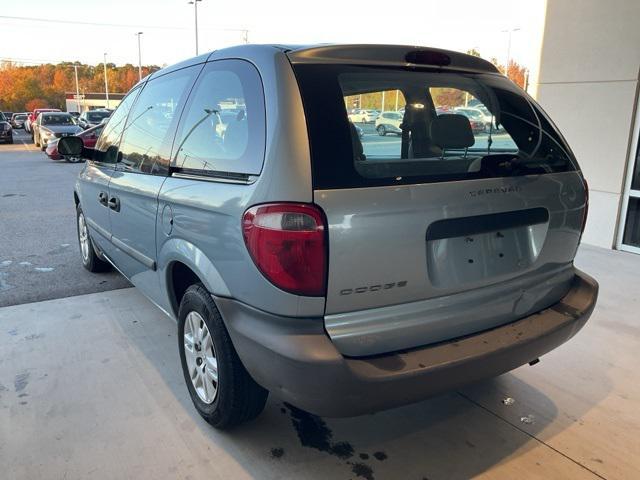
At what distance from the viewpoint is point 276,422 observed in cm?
275

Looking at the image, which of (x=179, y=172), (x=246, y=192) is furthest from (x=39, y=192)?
(x=246, y=192)

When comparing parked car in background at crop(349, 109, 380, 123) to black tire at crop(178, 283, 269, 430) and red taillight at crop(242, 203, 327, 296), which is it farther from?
black tire at crop(178, 283, 269, 430)

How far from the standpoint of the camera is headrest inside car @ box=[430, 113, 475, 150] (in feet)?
8.09

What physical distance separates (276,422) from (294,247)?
4.16ft

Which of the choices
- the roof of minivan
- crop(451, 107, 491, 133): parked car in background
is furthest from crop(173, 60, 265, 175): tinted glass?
crop(451, 107, 491, 133): parked car in background

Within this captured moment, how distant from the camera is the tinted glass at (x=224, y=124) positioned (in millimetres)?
2154

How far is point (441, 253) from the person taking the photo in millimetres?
2137

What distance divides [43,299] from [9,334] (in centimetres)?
74

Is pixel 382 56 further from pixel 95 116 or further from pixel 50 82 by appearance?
pixel 50 82

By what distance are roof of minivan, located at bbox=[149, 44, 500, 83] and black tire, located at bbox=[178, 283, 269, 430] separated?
114 cm

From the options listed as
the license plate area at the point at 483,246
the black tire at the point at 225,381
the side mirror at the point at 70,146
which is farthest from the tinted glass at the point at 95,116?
the license plate area at the point at 483,246

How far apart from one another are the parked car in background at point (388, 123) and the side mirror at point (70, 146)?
8.82 ft

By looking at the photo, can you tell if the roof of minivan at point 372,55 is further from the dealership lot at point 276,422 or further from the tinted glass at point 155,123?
the dealership lot at point 276,422

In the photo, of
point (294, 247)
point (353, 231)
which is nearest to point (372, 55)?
point (353, 231)
